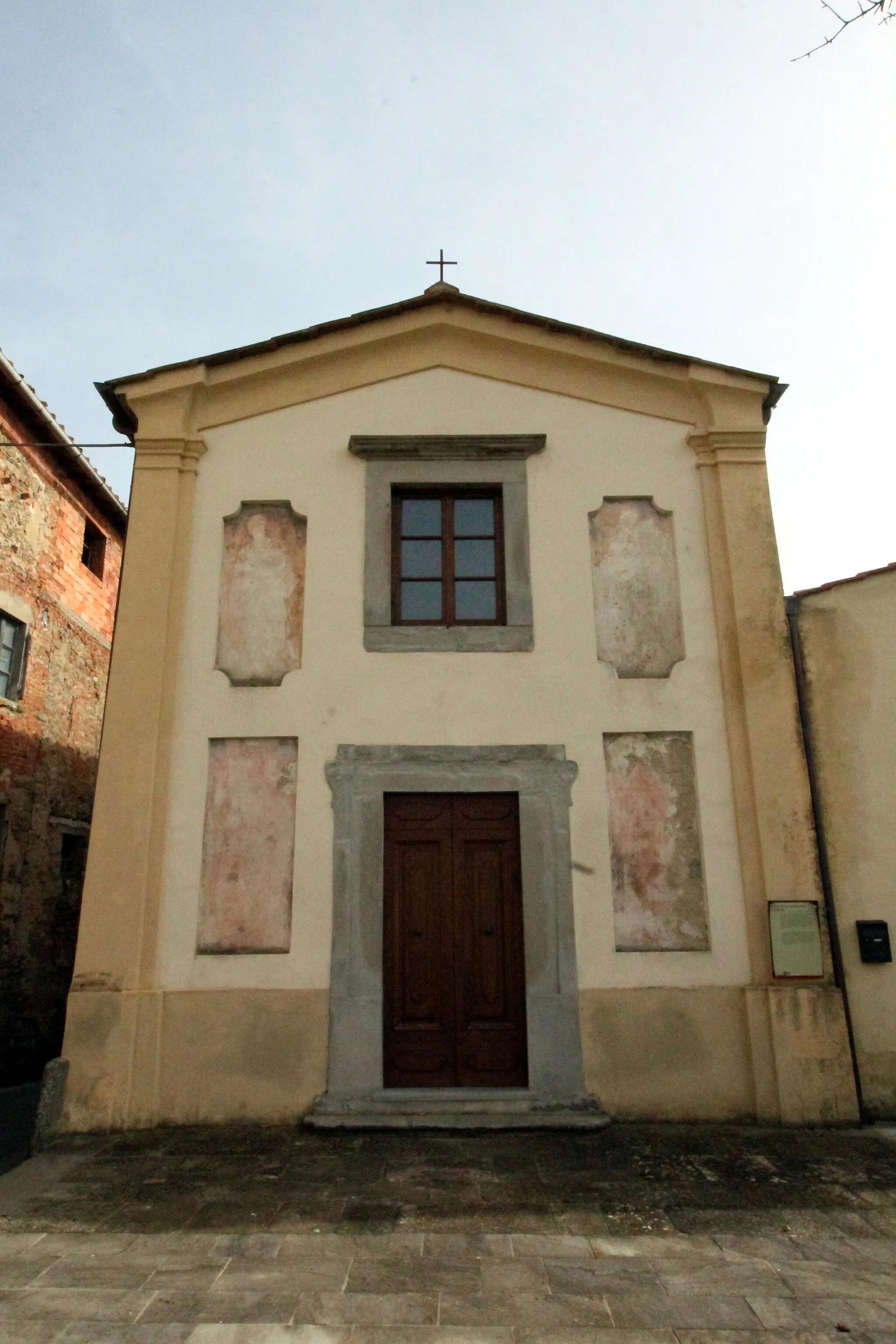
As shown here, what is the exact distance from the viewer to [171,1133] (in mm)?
5727

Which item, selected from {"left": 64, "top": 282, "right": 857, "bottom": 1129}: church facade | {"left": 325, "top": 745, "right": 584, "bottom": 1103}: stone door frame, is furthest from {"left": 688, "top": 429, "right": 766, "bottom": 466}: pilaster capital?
{"left": 325, "top": 745, "right": 584, "bottom": 1103}: stone door frame

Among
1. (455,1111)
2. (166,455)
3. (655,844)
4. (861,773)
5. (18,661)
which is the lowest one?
(455,1111)

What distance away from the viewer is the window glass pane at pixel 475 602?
7.01 meters

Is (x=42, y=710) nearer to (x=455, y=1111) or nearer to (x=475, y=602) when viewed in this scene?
(x=475, y=602)

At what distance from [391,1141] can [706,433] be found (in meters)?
5.88

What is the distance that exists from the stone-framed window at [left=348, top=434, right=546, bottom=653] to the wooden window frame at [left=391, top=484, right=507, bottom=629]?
3 centimetres

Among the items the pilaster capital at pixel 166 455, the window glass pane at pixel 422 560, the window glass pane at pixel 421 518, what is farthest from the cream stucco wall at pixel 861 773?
the pilaster capital at pixel 166 455

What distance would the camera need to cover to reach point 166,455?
23.9 ft

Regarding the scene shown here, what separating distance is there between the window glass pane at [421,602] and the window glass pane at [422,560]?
73 millimetres

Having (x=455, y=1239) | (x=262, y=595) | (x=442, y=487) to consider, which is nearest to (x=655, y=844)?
(x=455, y=1239)

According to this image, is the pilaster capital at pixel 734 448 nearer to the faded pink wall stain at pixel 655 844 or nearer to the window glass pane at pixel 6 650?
the faded pink wall stain at pixel 655 844

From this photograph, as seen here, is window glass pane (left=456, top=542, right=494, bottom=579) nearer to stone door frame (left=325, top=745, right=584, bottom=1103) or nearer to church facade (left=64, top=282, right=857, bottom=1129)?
church facade (left=64, top=282, right=857, bottom=1129)

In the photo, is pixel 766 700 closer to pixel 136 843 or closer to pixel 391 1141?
pixel 391 1141

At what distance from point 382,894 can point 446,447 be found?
366cm
